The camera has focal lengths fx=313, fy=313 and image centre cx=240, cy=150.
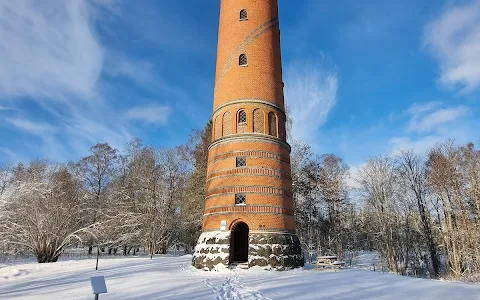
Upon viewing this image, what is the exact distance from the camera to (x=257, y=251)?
517 inches

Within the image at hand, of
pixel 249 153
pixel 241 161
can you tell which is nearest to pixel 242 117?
pixel 249 153

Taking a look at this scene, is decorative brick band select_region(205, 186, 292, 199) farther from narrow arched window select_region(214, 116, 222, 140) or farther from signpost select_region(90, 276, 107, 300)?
signpost select_region(90, 276, 107, 300)

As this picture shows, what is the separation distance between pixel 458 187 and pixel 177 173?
22.6 meters

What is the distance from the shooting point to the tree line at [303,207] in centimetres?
1906

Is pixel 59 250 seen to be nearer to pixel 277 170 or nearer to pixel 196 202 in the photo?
pixel 196 202

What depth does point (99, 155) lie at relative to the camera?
3133 centimetres

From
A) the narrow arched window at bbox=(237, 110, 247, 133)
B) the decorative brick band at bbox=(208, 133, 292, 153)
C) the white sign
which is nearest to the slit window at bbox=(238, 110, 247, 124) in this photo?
the narrow arched window at bbox=(237, 110, 247, 133)

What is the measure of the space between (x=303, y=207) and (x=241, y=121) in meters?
13.8

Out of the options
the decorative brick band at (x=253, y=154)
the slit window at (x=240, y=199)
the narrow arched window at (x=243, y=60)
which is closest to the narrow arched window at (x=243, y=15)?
the narrow arched window at (x=243, y=60)

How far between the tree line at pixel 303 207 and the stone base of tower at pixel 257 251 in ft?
28.5

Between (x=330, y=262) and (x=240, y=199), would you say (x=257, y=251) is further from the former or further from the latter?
(x=330, y=262)

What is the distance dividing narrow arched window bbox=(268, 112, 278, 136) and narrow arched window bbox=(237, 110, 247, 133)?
48.6 inches

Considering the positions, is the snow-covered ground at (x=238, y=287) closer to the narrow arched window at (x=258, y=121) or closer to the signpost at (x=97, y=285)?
the signpost at (x=97, y=285)

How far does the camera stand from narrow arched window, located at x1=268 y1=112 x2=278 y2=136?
15.6m
